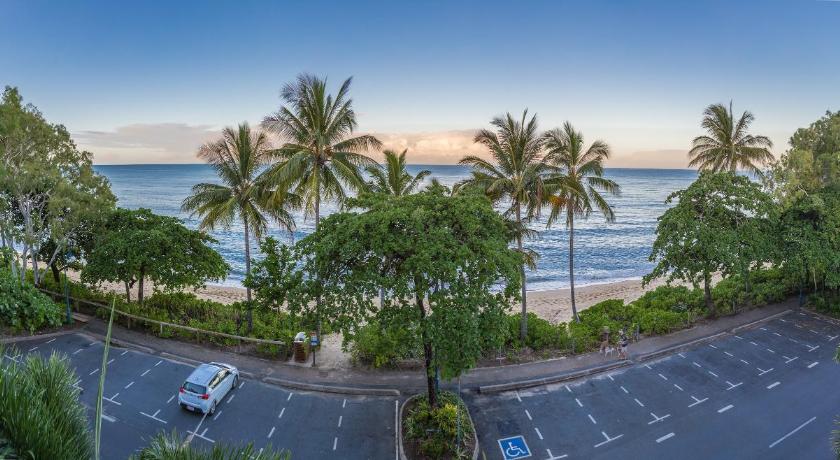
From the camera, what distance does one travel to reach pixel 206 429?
13828 mm

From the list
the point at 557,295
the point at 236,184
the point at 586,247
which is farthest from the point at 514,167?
the point at 586,247

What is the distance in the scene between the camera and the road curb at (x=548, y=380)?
16173 millimetres

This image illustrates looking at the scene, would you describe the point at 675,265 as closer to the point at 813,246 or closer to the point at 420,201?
the point at 813,246

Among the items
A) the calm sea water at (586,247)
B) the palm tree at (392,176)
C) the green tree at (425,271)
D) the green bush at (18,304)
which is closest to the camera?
the green bush at (18,304)

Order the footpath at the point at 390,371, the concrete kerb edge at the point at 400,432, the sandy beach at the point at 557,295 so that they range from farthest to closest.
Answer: the sandy beach at the point at 557,295 → the footpath at the point at 390,371 → the concrete kerb edge at the point at 400,432

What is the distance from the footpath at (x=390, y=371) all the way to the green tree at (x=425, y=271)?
293 centimetres

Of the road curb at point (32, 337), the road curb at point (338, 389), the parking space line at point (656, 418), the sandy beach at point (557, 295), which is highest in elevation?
the road curb at point (32, 337)

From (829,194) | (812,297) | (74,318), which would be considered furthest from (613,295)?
(74,318)

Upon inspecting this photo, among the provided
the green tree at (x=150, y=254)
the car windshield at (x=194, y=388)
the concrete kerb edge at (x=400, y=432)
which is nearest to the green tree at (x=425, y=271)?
the concrete kerb edge at (x=400, y=432)

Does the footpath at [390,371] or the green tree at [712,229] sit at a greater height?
the green tree at [712,229]

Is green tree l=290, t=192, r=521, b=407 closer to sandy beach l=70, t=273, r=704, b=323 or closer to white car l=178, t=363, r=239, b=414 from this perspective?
white car l=178, t=363, r=239, b=414

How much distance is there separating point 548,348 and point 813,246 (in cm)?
1388

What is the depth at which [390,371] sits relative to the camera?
683 inches

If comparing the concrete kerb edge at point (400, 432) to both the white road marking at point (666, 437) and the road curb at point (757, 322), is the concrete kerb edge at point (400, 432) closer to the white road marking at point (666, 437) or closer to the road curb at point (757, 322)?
the white road marking at point (666, 437)
